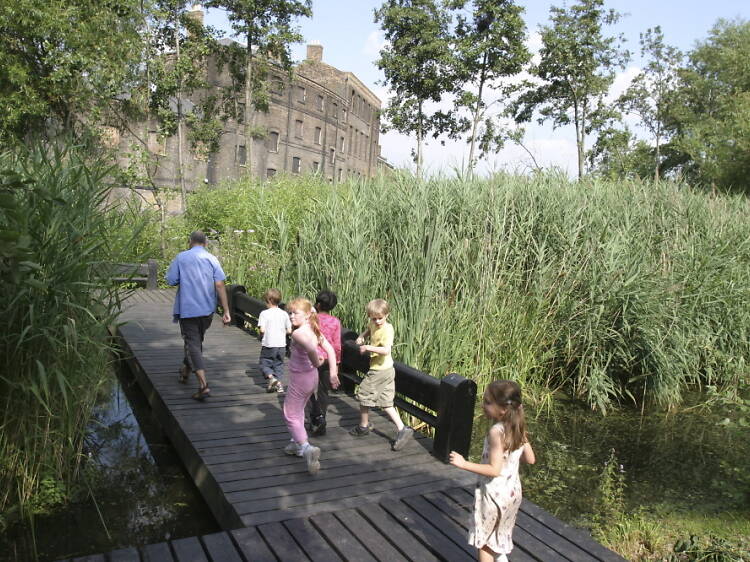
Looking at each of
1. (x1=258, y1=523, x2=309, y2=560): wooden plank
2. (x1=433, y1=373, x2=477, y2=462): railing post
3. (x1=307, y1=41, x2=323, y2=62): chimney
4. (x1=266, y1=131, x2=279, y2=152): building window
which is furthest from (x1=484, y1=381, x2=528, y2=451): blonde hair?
(x1=307, y1=41, x2=323, y2=62): chimney

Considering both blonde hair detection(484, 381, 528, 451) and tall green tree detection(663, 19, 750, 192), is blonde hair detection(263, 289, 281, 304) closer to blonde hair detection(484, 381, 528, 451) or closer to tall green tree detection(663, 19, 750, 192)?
blonde hair detection(484, 381, 528, 451)

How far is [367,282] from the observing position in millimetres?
7289

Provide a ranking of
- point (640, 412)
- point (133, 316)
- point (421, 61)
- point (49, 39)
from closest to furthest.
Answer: point (640, 412) → point (133, 316) → point (49, 39) → point (421, 61)

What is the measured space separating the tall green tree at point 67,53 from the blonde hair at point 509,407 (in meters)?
17.3

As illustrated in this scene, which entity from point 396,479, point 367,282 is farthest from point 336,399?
point 396,479

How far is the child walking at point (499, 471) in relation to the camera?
2982 mm

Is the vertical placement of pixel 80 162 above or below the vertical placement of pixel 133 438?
above

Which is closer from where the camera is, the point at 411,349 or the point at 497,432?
the point at 497,432

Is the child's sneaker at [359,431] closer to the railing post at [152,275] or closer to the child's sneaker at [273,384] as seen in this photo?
the child's sneaker at [273,384]

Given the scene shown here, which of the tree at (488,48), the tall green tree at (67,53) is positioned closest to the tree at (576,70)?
the tree at (488,48)

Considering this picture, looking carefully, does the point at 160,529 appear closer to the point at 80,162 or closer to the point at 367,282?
the point at 80,162

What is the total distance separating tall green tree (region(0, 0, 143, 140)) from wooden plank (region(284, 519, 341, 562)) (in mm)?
16482

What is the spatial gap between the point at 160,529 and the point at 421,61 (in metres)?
28.4

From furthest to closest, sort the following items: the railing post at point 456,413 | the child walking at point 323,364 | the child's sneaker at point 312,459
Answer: the child walking at point 323,364, the railing post at point 456,413, the child's sneaker at point 312,459
